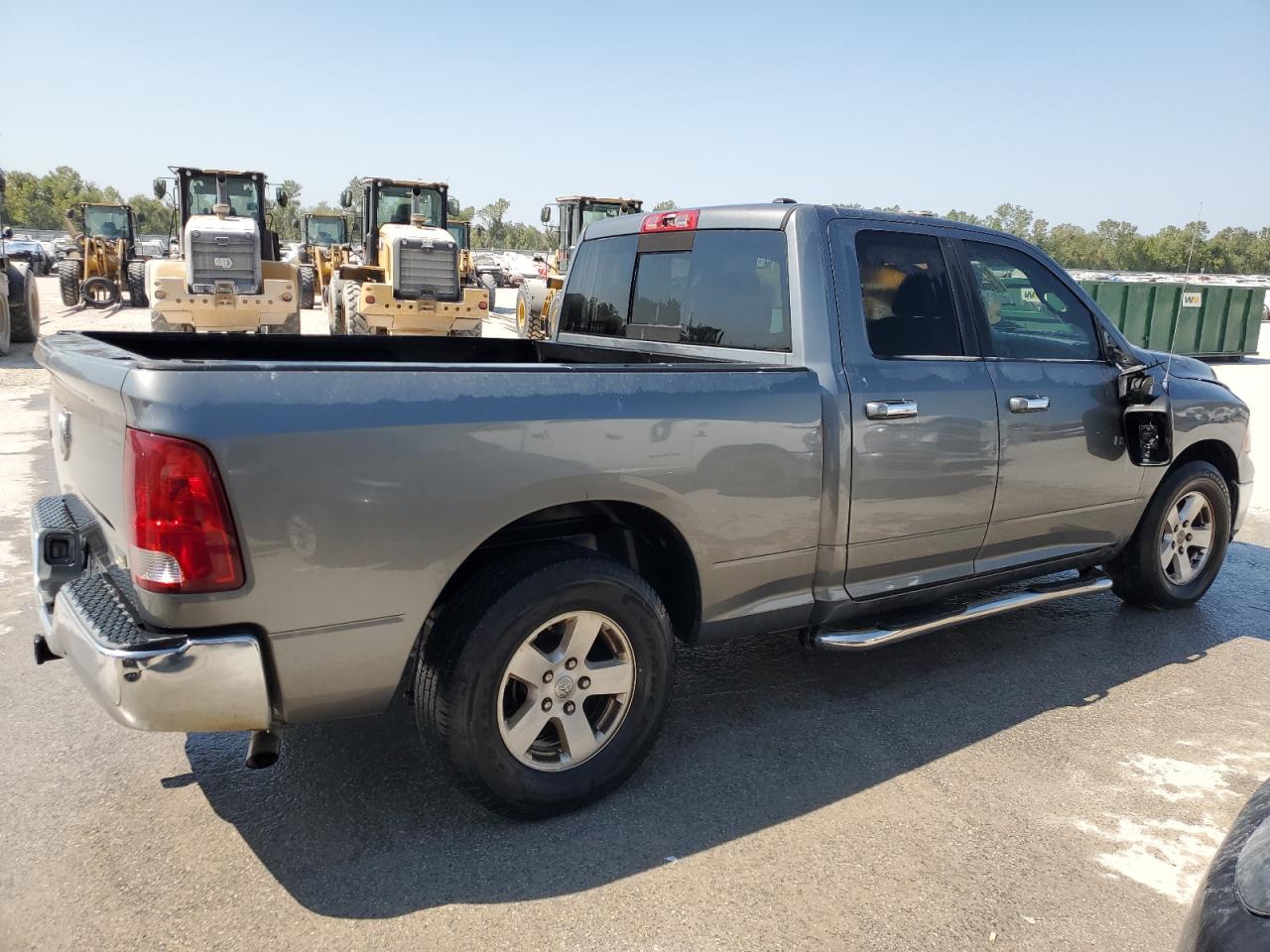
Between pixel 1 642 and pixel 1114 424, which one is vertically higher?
pixel 1114 424

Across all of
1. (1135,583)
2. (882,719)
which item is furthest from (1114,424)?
(882,719)

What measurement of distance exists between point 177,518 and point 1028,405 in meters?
3.32

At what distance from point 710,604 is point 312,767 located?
1514mm

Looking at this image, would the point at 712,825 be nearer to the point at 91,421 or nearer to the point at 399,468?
the point at 399,468

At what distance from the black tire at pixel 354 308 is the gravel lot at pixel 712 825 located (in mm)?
11719

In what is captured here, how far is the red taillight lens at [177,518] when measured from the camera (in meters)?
2.29

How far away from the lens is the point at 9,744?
133 inches

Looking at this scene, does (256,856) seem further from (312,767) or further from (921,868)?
(921,868)

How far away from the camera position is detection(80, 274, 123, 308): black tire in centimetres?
2339

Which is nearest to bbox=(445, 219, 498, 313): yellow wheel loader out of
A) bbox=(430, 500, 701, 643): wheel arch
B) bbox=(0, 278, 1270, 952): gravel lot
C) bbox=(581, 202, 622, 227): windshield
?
bbox=(581, 202, 622, 227): windshield

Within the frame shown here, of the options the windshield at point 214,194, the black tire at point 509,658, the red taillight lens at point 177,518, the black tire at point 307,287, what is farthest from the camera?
the black tire at point 307,287

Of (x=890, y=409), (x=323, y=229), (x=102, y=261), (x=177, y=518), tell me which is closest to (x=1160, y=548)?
(x=890, y=409)

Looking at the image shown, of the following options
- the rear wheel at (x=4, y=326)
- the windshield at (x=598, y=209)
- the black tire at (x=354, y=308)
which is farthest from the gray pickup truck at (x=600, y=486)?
the windshield at (x=598, y=209)

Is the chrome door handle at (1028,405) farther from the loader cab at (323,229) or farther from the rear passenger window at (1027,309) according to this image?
the loader cab at (323,229)
